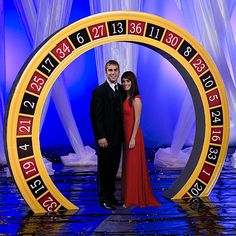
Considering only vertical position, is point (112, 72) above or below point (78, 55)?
below

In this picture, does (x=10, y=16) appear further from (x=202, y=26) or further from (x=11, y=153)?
(x=11, y=153)

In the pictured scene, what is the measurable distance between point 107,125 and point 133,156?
331 millimetres

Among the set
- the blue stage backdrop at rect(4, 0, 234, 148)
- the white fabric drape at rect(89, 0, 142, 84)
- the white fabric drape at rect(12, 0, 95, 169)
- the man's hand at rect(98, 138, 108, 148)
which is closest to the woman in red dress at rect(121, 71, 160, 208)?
the man's hand at rect(98, 138, 108, 148)

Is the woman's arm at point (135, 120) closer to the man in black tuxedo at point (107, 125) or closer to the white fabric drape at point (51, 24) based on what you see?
the man in black tuxedo at point (107, 125)

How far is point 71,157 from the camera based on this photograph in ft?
26.4

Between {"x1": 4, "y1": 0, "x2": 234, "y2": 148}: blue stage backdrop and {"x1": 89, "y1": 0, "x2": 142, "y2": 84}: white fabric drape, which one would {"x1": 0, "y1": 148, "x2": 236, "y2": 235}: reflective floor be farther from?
{"x1": 4, "y1": 0, "x2": 234, "y2": 148}: blue stage backdrop

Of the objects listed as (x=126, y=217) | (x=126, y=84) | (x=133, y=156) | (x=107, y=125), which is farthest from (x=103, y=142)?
(x=126, y=217)

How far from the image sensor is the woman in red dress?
4984mm

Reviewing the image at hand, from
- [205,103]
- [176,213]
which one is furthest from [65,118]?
[176,213]

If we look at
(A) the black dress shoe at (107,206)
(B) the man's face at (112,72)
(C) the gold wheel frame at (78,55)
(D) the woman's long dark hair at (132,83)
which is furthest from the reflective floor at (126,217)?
(B) the man's face at (112,72)

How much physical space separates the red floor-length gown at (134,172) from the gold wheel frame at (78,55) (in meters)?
0.38

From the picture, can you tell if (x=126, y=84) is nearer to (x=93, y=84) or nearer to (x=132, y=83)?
(x=132, y=83)

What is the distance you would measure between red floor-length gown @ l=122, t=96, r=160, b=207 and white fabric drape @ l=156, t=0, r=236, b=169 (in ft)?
7.54

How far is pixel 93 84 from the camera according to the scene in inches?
339
